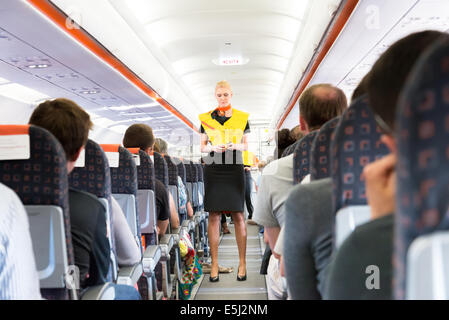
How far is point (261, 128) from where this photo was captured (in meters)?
17.8

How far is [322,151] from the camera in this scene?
1236 millimetres

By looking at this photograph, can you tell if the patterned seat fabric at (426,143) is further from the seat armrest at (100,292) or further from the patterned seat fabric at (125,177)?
the patterned seat fabric at (125,177)

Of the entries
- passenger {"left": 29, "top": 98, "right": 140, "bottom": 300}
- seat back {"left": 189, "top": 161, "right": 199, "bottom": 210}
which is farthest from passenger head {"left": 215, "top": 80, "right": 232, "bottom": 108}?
passenger {"left": 29, "top": 98, "right": 140, "bottom": 300}

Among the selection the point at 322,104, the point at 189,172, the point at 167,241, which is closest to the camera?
the point at 322,104

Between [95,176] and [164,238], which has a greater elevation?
[95,176]

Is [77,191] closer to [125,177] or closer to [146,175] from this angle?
[125,177]

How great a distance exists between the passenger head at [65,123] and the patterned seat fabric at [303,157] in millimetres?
824

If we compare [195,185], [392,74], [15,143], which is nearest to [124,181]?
[15,143]

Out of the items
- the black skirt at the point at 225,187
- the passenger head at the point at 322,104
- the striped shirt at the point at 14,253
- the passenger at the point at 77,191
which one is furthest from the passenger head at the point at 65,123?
the black skirt at the point at 225,187

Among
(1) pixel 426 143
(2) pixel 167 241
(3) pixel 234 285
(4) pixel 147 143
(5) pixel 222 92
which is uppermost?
(5) pixel 222 92

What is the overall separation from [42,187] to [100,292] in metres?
0.45

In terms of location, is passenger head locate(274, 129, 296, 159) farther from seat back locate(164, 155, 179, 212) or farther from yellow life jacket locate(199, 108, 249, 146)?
seat back locate(164, 155, 179, 212)

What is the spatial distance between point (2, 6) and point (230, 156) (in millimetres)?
2290
